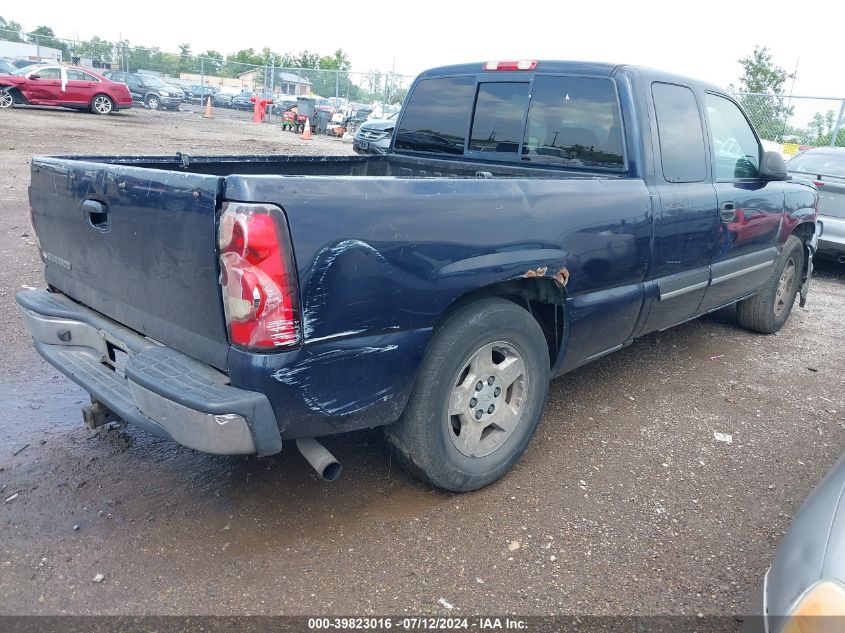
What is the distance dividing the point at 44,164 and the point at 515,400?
8.01 feet

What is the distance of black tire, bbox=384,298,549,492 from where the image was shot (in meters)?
2.66

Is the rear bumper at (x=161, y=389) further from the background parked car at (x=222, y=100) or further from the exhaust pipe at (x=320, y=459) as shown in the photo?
the background parked car at (x=222, y=100)

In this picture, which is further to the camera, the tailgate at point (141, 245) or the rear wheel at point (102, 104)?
the rear wheel at point (102, 104)

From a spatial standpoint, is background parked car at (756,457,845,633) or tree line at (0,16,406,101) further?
tree line at (0,16,406,101)

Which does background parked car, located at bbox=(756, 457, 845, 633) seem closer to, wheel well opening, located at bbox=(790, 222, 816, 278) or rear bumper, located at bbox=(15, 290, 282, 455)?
rear bumper, located at bbox=(15, 290, 282, 455)

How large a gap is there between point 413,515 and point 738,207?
311cm

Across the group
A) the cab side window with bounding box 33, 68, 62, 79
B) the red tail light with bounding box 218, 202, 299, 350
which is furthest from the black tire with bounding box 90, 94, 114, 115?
the red tail light with bounding box 218, 202, 299, 350

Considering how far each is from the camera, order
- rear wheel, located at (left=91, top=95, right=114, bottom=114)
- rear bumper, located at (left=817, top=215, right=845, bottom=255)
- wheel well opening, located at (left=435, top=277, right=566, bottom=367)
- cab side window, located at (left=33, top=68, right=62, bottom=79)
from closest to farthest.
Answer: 1. wheel well opening, located at (left=435, top=277, right=566, bottom=367)
2. rear bumper, located at (left=817, top=215, right=845, bottom=255)
3. cab side window, located at (left=33, top=68, right=62, bottom=79)
4. rear wheel, located at (left=91, top=95, right=114, bottom=114)

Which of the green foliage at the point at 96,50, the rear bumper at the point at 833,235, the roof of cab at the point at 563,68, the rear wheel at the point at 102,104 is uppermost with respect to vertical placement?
the green foliage at the point at 96,50

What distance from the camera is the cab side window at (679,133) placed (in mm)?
3789

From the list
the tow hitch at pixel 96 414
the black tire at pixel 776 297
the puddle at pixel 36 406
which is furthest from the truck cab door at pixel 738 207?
the puddle at pixel 36 406

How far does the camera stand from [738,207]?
4.39m

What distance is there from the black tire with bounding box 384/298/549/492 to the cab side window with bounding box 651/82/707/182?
5.00 feet

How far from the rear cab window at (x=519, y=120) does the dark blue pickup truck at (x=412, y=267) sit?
0.04 feet
